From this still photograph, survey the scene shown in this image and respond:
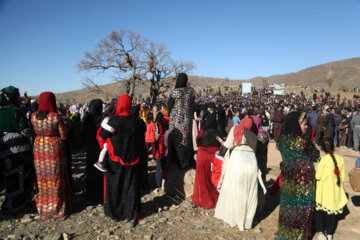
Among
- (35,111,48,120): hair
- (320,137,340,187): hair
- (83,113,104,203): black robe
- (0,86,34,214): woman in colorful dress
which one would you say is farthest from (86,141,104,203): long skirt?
(320,137,340,187): hair

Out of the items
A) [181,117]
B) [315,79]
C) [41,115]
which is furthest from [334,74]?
[41,115]

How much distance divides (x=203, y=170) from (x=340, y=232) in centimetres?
221

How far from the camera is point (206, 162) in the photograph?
13.8ft

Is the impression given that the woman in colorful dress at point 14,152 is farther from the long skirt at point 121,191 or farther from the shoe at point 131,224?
the shoe at point 131,224

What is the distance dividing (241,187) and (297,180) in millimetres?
762

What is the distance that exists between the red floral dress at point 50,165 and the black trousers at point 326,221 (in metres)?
3.70

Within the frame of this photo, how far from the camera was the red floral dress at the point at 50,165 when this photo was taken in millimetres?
3578

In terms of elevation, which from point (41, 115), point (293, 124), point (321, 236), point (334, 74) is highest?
point (334, 74)

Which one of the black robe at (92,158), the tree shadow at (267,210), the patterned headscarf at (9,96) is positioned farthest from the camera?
the black robe at (92,158)

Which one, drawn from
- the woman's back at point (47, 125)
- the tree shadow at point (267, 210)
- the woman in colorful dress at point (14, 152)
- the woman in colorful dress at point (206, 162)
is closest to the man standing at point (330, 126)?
the tree shadow at point (267, 210)

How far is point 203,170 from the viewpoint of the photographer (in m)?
4.23

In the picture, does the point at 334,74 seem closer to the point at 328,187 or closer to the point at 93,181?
the point at 328,187

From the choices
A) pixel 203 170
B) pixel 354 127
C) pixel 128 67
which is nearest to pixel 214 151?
pixel 203 170

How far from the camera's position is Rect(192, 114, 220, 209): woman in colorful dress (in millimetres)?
4172
